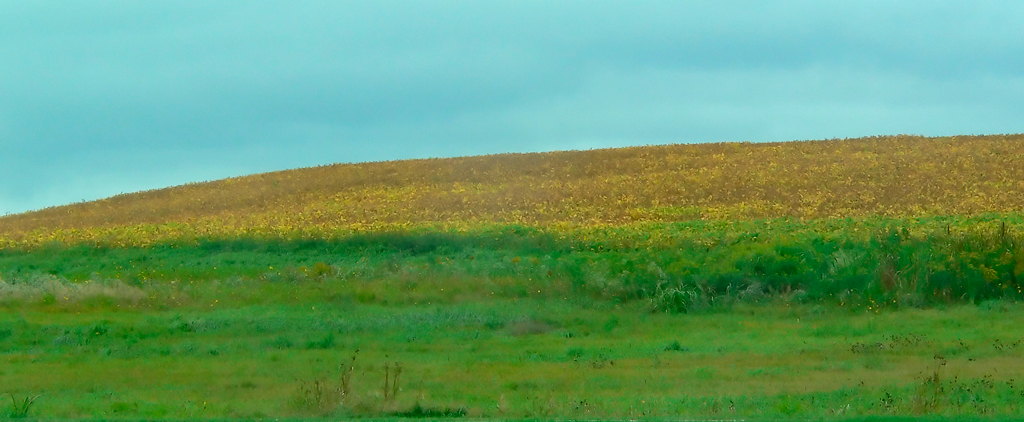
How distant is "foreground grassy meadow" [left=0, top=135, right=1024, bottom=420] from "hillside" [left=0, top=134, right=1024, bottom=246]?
29cm

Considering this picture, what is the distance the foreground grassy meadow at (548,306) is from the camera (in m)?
9.84

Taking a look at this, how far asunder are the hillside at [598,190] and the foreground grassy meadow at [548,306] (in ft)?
0.95

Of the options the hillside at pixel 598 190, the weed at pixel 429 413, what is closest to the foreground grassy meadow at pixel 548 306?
the weed at pixel 429 413

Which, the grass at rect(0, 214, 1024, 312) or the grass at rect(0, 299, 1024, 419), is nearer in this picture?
the grass at rect(0, 299, 1024, 419)

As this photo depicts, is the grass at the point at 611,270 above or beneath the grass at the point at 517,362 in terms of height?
above

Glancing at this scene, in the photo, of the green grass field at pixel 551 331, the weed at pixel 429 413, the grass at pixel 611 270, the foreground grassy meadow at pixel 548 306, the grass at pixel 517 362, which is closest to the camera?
the weed at pixel 429 413

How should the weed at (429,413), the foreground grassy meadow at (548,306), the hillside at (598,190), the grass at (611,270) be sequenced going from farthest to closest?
1. the hillside at (598,190)
2. the grass at (611,270)
3. the foreground grassy meadow at (548,306)
4. the weed at (429,413)

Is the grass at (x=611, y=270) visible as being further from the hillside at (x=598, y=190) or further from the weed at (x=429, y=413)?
the weed at (x=429, y=413)

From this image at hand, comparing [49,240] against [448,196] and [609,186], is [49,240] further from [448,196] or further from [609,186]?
[609,186]

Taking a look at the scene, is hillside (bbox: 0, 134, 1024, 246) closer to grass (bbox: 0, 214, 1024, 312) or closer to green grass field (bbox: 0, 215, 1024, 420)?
grass (bbox: 0, 214, 1024, 312)

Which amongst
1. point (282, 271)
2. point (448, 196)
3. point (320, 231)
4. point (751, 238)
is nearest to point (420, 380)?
point (282, 271)

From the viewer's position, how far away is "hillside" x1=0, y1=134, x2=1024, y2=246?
34.5 m

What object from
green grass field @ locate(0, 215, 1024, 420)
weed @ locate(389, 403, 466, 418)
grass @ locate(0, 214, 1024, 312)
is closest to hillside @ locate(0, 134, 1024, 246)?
grass @ locate(0, 214, 1024, 312)

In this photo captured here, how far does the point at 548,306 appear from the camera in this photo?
18.1 m
